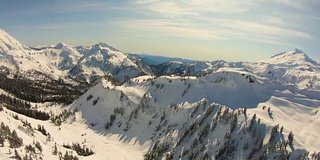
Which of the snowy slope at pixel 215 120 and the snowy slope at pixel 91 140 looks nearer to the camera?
the snowy slope at pixel 215 120

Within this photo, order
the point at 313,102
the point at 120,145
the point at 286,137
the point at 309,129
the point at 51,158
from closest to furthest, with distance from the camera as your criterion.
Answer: the point at 51,158, the point at 286,137, the point at 309,129, the point at 120,145, the point at 313,102

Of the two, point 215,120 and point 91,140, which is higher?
point 215,120

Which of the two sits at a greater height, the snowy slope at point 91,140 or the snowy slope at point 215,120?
the snowy slope at point 215,120

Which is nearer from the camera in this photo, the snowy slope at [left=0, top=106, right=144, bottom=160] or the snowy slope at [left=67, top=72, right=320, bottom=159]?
the snowy slope at [left=67, top=72, right=320, bottom=159]

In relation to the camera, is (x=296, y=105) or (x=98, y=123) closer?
(x=296, y=105)

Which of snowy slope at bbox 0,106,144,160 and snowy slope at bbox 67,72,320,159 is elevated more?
snowy slope at bbox 67,72,320,159

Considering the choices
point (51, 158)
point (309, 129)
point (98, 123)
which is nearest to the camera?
point (51, 158)

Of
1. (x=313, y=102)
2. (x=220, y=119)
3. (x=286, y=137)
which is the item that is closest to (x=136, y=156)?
(x=220, y=119)

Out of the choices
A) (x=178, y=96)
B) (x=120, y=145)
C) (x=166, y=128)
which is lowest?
(x=120, y=145)

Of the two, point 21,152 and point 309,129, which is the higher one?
point 21,152

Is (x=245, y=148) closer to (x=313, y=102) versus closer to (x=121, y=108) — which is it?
(x=313, y=102)

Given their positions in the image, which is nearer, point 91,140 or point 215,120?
point 215,120
